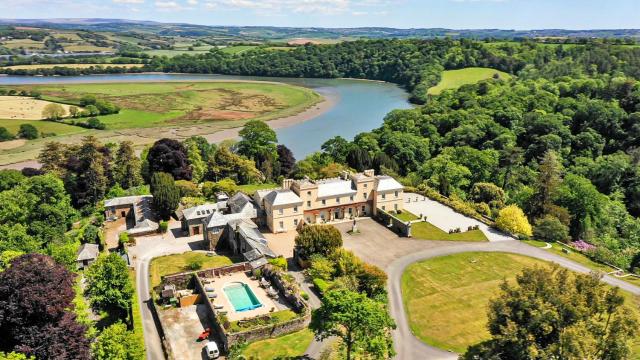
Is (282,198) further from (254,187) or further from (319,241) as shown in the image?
(254,187)

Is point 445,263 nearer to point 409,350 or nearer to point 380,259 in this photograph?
point 380,259

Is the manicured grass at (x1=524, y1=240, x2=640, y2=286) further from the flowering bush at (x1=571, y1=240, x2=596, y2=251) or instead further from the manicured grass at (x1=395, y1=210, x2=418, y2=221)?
the manicured grass at (x1=395, y1=210, x2=418, y2=221)

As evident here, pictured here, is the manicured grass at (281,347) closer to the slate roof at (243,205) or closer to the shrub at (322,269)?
the shrub at (322,269)

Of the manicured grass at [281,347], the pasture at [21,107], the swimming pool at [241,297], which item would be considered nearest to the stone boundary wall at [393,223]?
the swimming pool at [241,297]

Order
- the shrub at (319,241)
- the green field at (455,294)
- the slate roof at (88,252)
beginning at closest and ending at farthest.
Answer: the green field at (455,294)
the shrub at (319,241)
the slate roof at (88,252)

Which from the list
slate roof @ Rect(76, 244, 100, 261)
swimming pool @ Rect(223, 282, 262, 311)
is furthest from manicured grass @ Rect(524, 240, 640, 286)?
slate roof @ Rect(76, 244, 100, 261)
